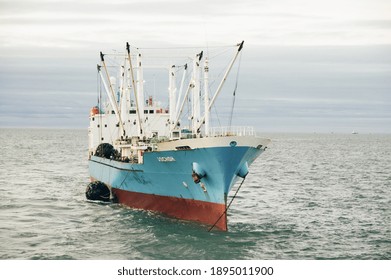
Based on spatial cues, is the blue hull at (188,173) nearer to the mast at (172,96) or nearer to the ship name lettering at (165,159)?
the ship name lettering at (165,159)

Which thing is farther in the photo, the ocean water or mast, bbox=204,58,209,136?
mast, bbox=204,58,209,136

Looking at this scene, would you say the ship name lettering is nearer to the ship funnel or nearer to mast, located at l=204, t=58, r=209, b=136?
mast, located at l=204, t=58, r=209, b=136

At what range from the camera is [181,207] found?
3481 cm

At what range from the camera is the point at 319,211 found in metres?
40.4

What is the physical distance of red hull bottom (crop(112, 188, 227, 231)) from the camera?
105 feet

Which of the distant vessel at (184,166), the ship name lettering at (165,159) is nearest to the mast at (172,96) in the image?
the distant vessel at (184,166)

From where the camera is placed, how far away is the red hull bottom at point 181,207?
105 ft

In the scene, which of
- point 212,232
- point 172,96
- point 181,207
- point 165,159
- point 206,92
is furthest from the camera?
point 172,96

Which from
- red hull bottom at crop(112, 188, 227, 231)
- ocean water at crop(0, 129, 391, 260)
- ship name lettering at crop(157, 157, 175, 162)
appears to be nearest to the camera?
ocean water at crop(0, 129, 391, 260)

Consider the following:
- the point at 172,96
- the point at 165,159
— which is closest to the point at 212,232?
the point at 165,159

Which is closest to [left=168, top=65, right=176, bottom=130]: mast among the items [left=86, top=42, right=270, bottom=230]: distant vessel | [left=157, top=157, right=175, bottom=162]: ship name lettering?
[left=86, top=42, right=270, bottom=230]: distant vessel

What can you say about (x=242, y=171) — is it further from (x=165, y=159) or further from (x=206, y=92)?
(x=206, y=92)
